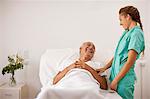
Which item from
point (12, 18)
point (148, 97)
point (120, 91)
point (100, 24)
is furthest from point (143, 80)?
point (12, 18)

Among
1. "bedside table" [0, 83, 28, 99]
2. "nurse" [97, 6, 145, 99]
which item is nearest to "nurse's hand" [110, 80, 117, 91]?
"nurse" [97, 6, 145, 99]

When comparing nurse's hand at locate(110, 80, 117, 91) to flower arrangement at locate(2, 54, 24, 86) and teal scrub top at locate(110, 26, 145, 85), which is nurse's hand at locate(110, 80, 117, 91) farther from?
flower arrangement at locate(2, 54, 24, 86)

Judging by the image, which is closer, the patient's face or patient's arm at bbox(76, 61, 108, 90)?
patient's arm at bbox(76, 61, 108, 90)

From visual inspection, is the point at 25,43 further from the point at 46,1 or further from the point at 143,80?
the point at 143,80

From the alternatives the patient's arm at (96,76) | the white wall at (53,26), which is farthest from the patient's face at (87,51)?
the white wall at (53,26)

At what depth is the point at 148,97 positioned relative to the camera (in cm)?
330

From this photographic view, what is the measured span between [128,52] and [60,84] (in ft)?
2.14

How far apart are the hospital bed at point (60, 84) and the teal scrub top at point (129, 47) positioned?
21 centimetres

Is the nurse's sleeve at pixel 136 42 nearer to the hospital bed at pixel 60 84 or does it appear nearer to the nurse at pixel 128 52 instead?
the nurse at pixel 128 52

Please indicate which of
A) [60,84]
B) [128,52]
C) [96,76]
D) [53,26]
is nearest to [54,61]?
[53,26]

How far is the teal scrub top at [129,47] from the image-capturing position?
7.04 ft

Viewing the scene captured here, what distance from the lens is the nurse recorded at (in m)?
2.12

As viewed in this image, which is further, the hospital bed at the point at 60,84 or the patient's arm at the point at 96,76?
the patient's arm at the point at 96,76

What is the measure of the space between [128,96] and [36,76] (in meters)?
1.54
